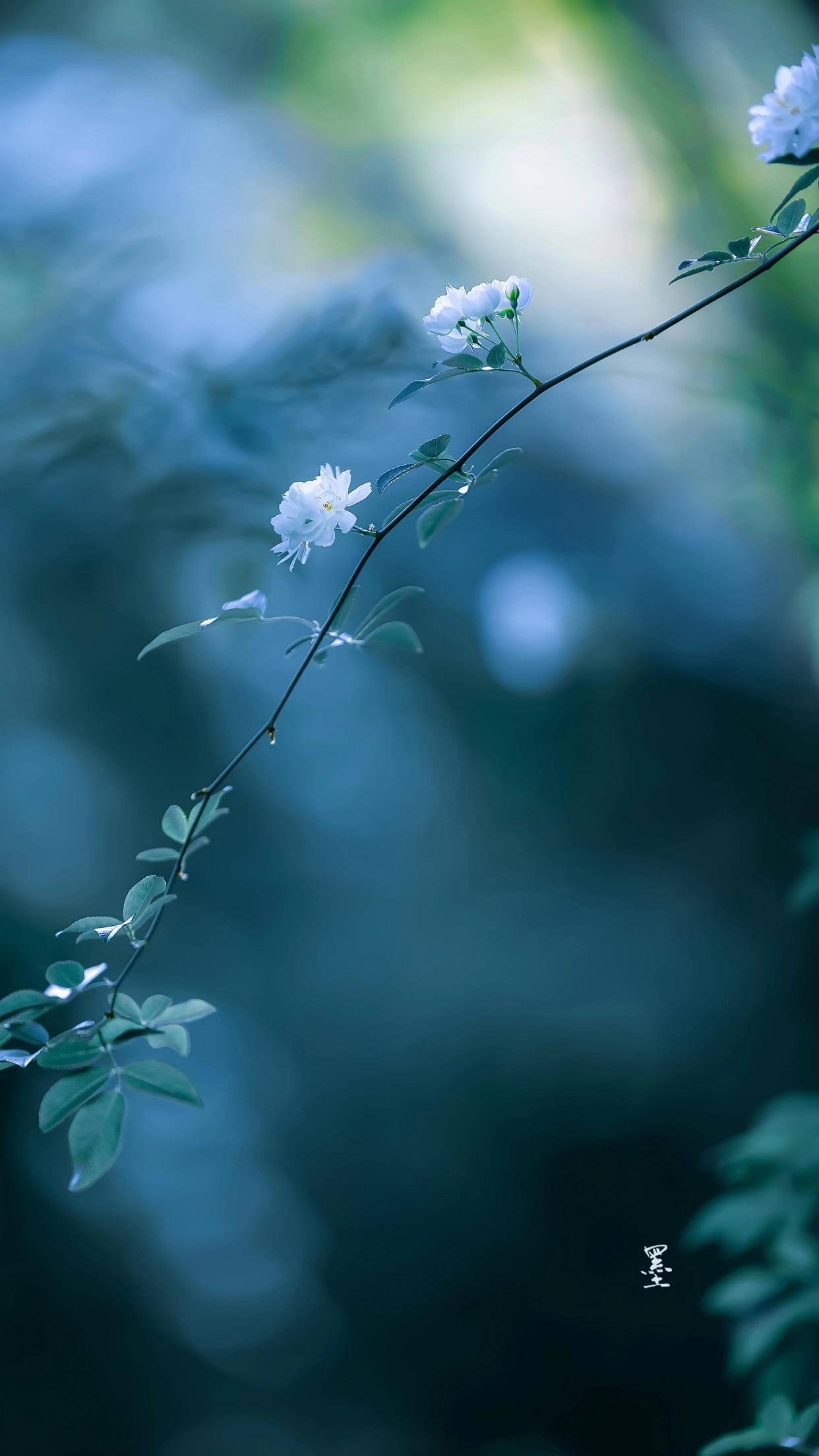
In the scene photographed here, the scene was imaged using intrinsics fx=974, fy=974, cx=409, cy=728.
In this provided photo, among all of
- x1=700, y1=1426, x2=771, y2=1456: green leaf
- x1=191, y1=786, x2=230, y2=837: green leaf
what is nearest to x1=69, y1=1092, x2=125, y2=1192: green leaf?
x1=191, y1=786, x2=230, y2=837: green leaf

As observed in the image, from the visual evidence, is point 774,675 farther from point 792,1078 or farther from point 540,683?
point 792,1078

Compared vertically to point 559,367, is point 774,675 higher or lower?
lower

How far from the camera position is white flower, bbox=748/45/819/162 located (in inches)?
16.8

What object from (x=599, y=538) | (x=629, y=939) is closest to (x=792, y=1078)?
(x=629, y=939)

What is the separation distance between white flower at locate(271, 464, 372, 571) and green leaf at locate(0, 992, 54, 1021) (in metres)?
0.26

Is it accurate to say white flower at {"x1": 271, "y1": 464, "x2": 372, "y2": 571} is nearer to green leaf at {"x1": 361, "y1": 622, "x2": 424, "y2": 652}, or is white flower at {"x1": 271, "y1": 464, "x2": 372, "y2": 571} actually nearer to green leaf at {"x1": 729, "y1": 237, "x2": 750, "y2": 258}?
green leaf at {"x1": 361, "y1": 622, "x2": 424, "y2": 652}

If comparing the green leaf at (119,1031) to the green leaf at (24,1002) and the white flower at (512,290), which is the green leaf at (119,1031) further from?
the white flower at (512,290)

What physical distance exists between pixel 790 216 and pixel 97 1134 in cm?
58

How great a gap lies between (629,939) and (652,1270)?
42 centimetres

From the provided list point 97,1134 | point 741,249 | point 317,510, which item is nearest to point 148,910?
point 97,1134

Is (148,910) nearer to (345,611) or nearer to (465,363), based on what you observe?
(345,611)

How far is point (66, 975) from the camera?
0.53m

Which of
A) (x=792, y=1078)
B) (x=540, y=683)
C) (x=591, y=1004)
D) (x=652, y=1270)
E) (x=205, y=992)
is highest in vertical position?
(x=540, y=683)

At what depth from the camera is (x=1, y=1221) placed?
1.23 m
